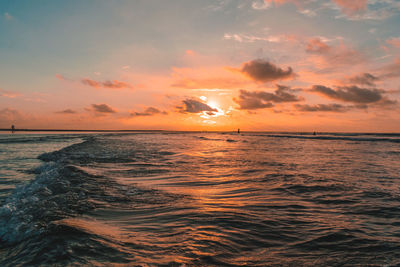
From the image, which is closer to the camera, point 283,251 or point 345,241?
point 283,251

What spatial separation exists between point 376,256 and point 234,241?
2123 mm

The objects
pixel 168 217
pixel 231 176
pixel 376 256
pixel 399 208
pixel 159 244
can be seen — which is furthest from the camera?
pixel 231 176

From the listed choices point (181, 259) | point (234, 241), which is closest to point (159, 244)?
point (181, 259)

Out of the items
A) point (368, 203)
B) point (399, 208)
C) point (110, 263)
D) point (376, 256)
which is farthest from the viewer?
point (368, 203)

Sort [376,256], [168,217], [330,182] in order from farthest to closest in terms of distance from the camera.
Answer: [330,182], [168,217], [376,256]

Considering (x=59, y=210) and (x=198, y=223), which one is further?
(x=59, y=210)

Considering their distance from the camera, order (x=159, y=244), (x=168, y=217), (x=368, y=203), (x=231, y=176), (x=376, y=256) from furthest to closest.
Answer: (x=231, y=176)
(x=368, y=203)
(x=168, y=217)
(x=159, y=244)
(x=376, y=256)

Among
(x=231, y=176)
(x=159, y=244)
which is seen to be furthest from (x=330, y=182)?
(x=159, y=244)

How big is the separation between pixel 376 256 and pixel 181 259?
291 centimetres

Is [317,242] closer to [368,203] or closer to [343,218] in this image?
[343,218]

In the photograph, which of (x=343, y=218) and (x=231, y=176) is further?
(x=231, y=176)

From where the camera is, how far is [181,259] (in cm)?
362

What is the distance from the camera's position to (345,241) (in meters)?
4.40

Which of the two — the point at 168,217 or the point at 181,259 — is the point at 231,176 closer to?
the point at 168,217
